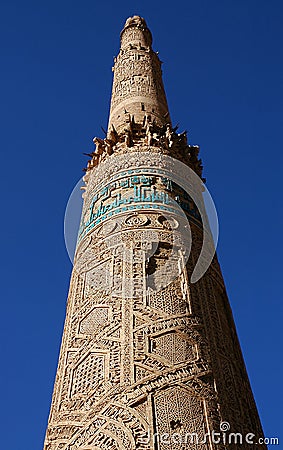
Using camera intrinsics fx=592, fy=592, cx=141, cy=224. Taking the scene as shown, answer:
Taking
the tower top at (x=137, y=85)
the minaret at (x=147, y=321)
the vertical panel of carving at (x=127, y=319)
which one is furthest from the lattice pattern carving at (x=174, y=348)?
the tower top at (x=137, y=85)

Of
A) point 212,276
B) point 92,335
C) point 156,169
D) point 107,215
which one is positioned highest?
point 156,169

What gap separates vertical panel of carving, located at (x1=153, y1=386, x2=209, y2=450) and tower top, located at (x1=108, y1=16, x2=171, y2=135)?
3.45m

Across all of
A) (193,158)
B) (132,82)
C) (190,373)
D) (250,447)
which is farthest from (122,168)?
(250,447)

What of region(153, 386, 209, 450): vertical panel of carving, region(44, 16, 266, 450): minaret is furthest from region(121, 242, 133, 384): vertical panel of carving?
region(153, 386, 209, 450): vertical panel of carving

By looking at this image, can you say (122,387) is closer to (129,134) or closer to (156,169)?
(156,169)

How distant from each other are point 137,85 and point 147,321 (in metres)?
4.07

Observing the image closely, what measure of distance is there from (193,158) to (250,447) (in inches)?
136

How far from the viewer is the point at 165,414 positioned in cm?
358

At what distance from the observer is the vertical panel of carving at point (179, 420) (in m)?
3.43

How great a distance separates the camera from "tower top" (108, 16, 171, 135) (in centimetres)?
682

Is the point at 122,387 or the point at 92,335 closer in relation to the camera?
the point at 122,387

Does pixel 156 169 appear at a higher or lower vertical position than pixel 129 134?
lower

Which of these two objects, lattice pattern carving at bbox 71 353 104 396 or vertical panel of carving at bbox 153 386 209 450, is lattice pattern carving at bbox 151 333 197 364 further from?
lattice pattern carving at bbox 71 353 104 396

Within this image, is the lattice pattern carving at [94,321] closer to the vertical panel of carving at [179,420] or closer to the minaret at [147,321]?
the minaret at [147,321]
